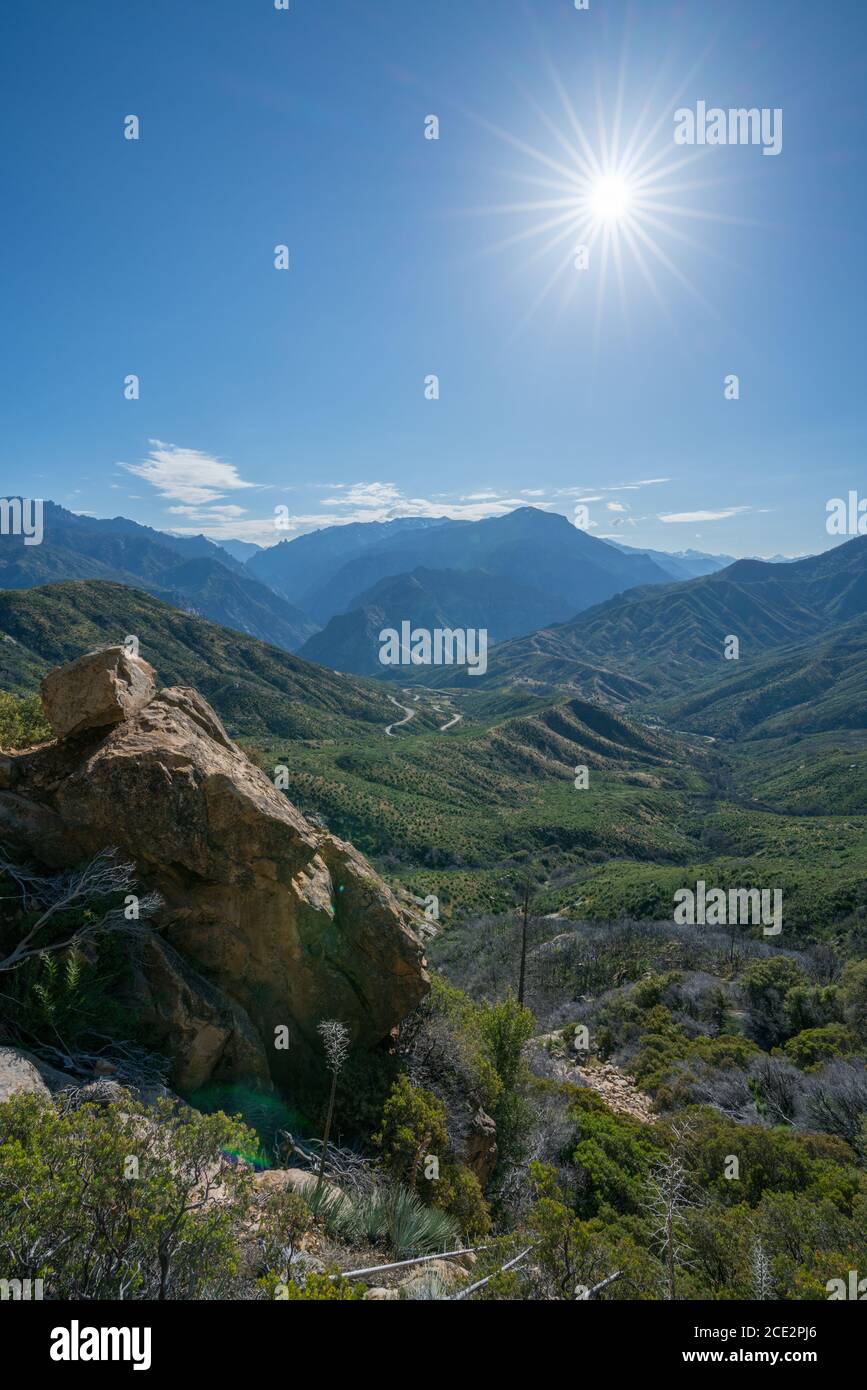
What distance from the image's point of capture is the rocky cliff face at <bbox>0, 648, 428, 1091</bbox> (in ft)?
32.2

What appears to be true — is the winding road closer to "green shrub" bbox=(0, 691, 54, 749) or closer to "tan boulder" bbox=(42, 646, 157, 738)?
"green shrub" bbox=(0, 691, 54, 749)

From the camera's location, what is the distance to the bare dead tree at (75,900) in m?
8.70

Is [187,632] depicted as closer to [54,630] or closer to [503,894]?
[54,630]

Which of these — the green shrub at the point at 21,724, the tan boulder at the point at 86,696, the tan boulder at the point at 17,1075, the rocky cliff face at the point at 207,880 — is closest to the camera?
the tan boulder at the point at 17,1075

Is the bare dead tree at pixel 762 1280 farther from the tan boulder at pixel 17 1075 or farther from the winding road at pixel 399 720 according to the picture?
the winding road at pixel 399 720

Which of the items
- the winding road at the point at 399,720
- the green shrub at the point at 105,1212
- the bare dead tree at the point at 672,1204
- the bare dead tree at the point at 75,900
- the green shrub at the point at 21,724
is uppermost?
the winding road at the point at 399,720

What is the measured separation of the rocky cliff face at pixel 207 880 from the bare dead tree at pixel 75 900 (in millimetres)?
499

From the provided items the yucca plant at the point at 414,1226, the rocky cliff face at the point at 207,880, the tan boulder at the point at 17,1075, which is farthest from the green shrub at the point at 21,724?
the yucca plant at the point at 414,1226

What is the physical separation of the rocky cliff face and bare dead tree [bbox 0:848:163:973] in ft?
1.64

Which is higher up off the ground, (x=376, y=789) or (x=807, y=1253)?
(x=376, y=789)

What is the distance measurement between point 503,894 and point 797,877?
28797 mm

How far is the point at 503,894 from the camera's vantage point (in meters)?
64.1

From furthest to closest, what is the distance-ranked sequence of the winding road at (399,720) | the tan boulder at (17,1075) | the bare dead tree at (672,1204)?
the winding road at (399,720) → the bare dead tree at (672,1204) → the tan boulder at (17,1075)
